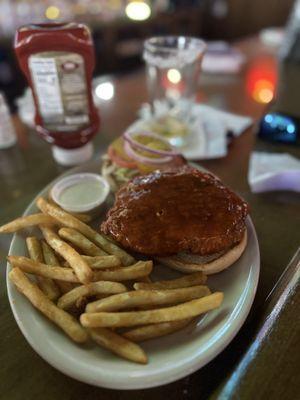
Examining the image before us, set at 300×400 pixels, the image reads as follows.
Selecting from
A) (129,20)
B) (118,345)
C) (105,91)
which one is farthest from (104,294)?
(129,20)

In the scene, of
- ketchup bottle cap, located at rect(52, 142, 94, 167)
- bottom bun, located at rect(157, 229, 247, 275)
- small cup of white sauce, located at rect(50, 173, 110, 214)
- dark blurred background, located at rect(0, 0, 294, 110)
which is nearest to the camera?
bottom bun, located at rect(157, 229, 247, 275)

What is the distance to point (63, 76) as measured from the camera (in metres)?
1.56

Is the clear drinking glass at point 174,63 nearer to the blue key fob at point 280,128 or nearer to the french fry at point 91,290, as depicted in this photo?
the blue key fob at point 280,128

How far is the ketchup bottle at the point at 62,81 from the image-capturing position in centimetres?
149

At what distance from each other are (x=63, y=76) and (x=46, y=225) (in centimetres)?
71

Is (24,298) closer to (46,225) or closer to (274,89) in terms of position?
(46,225)

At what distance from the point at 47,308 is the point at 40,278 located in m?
0.15

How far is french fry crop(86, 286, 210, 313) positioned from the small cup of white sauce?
0.51 m

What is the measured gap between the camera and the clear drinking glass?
6.39 ft

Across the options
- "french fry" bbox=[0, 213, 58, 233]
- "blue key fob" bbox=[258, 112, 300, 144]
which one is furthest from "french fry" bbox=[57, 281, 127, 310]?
"blue key fob" bbox=[258, 112, 300, 144]

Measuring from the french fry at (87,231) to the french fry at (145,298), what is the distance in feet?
0.53

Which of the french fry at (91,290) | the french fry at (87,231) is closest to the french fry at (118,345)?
the french fry at (91,290)

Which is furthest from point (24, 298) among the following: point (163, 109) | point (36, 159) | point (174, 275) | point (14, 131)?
point (163, 109)

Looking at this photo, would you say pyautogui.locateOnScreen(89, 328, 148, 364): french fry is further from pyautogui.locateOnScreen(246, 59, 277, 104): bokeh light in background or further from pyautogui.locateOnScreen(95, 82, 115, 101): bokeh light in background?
pyautogui.locateOnScreen(246, 59, 277, 104): bokeh light in background
